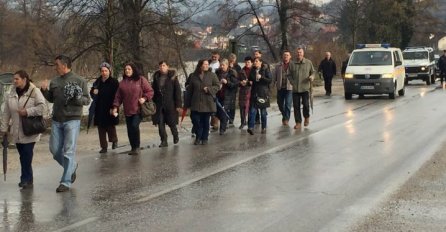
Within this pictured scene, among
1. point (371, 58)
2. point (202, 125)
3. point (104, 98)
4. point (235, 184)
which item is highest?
point (371, 58)

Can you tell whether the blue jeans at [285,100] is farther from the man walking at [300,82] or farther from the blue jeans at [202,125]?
the blue jeans at [202,125]

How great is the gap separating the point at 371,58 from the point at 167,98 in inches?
586

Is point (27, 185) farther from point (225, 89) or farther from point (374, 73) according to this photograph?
point (374, 73)

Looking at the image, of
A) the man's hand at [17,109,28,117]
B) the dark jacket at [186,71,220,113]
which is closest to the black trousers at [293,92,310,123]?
the dark jacket at [186,71,220,113]

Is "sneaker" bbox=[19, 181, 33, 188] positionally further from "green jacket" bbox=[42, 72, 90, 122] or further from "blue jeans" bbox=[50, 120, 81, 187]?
"green jacket" bbox=[42, 72, 90, 122]

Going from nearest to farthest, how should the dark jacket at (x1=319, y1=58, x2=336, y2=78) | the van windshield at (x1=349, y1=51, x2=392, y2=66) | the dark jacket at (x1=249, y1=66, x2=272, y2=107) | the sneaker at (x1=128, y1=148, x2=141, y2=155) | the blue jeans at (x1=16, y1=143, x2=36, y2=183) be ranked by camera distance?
the blue jeans at (x1=16, y1=143, x2=36, y2=183), the sneaker at (x1=128, y1=148, x2=141, y2=155), the dark jacket at (x1=249, y1=66, x2=272, y2=107), the van windshield at (x1=349, y1=51, x2=392, y2=66), the dark jacket at (x1=319, y1=58, x2=336, y2=78)

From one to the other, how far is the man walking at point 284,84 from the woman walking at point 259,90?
0.90 metres

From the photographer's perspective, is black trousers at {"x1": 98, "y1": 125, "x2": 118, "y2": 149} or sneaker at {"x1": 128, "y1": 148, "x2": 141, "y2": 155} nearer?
sneaker at {"x1": 128, "y1": 148, "x2": 141, "y2": 155}

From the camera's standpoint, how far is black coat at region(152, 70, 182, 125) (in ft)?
42.4

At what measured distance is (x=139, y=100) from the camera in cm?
1162

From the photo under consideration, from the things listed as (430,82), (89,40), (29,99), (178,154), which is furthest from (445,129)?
(430,82)

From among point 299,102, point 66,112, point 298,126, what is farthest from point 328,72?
point 66,112

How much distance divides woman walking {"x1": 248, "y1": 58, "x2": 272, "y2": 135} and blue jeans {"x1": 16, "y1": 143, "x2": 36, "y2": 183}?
6512 millimetres

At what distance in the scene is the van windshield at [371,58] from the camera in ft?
84.3
